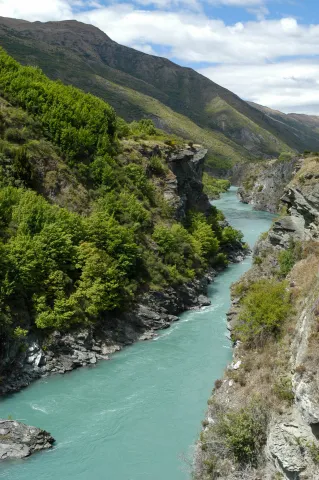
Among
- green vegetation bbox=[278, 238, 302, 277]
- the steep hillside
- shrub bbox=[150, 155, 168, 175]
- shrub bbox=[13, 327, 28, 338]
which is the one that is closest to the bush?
the steep hillside

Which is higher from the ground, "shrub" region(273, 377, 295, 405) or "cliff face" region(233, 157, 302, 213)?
"cliff face" region(233, 157, 302, 213)

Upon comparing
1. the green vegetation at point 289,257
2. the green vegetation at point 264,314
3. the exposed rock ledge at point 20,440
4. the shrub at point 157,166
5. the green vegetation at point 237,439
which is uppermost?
the shrub at point 157,166

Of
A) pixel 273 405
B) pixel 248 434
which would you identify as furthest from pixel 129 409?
pixel 273 405

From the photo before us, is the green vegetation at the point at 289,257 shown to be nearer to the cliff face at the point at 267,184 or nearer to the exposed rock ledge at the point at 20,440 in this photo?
the exposed rock ledge at the point at 20,440

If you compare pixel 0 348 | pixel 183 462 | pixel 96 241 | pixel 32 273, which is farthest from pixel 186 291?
pixel 183 462

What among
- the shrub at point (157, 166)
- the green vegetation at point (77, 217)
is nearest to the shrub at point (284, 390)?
the green vegetation at point (77, 217)

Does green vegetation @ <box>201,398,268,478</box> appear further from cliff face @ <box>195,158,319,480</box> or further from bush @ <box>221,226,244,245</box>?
bush @ <box>221,226,244,245</box>
